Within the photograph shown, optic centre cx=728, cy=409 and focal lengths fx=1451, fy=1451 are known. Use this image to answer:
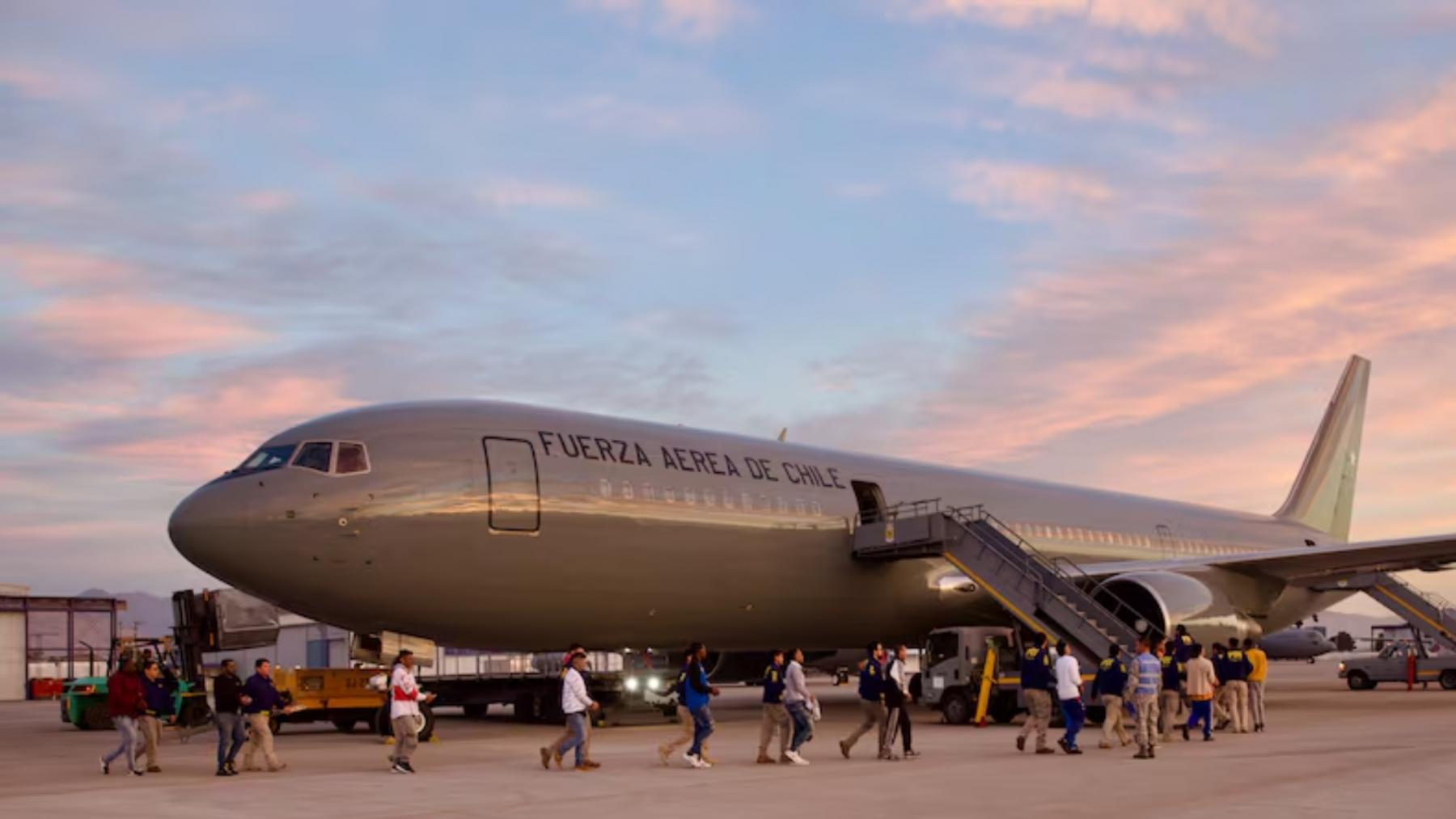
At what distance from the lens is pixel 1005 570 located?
25.2 meters

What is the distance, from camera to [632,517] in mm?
21594

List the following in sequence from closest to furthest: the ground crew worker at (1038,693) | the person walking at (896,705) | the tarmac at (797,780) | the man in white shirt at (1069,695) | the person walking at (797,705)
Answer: the tarmac at (797,780)
the person walking at (797,705)
the person walking at (896,705)
the man in white shirt at (1069,695)
the ground crew worker at (1038,693)

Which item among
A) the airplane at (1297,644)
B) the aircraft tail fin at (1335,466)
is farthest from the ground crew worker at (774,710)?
the airplane at (1297,644)

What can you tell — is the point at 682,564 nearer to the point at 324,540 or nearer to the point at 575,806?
the point at 324,540

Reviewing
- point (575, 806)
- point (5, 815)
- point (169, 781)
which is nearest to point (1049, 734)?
point (575, 806)

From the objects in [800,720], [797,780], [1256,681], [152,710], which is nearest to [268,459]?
[152,710]

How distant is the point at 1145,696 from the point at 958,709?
7.40 metres

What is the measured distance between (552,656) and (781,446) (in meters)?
6.66

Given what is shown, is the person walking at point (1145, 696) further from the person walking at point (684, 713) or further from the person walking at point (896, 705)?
the person walking at point (684, 713)

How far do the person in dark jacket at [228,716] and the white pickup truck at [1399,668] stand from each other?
115ft

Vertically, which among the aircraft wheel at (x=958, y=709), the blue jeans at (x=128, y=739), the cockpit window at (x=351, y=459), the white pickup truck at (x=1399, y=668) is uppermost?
the cockpit window at (x=351, y=459)

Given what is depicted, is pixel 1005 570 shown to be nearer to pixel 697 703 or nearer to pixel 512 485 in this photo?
pixel 512 485

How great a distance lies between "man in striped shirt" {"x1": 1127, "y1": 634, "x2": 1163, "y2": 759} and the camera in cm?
1707

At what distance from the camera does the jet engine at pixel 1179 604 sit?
25.2 meters
